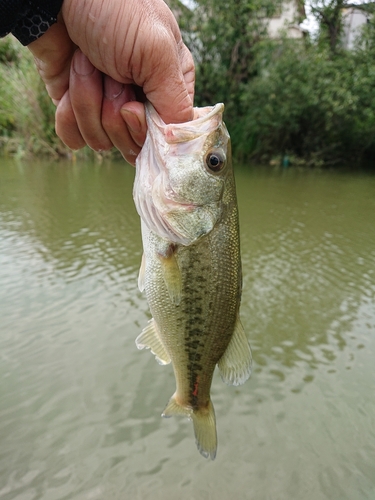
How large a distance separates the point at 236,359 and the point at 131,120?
1.11 metres

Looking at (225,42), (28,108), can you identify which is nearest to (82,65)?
(28,108)

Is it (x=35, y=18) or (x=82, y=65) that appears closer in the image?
(x=35, y=18)

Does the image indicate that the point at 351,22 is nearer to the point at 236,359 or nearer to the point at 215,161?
the point at 215,161

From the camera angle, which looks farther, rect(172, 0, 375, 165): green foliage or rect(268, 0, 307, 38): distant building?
rect(268, 0, 307, 38): distant building

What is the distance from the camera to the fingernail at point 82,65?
1387 millimetres

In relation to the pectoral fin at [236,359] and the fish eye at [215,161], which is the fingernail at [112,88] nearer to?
the fish eye at [215,161]

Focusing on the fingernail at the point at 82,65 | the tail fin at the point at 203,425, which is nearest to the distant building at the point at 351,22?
the fingernail at the point at 82,65

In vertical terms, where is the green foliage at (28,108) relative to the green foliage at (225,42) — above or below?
below

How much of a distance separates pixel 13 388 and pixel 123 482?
3.75ft

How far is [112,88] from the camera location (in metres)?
1.46

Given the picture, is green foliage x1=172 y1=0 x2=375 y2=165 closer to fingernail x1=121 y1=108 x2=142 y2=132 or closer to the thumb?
the thumb

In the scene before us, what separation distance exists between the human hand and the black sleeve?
0.04m

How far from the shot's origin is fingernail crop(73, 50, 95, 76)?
4.55 ft

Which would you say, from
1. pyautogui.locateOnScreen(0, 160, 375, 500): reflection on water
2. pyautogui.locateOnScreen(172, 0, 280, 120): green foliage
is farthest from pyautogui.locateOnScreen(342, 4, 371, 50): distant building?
pyautogui.locateOnScreen(0, 160, 375, 500): reflection on water
